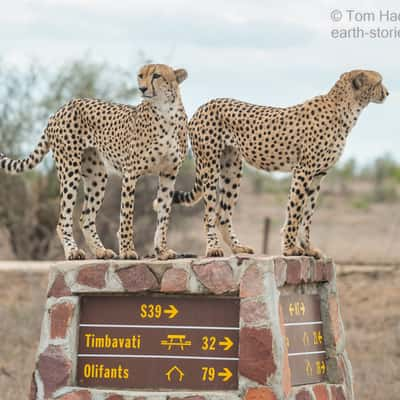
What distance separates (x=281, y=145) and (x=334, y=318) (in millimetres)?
1545

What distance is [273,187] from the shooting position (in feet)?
148

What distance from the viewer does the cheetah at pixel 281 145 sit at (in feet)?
29.2

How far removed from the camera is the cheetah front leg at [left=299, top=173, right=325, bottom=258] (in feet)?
30.1

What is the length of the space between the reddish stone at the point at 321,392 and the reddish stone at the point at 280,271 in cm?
93

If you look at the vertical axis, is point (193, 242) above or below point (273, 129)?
above

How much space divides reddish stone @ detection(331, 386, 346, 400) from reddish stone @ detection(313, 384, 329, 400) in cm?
11

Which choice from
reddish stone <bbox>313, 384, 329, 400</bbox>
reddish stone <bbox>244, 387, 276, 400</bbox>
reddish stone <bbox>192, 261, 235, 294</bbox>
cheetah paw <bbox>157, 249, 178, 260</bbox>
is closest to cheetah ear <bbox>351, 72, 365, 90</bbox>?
reddish stone <bbox>192, 261, 235, 294</bbox>

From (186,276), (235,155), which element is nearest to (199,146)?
(235,155)

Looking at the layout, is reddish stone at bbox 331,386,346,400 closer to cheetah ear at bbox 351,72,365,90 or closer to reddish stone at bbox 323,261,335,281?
reddish stone at bbox 323,261,335,281

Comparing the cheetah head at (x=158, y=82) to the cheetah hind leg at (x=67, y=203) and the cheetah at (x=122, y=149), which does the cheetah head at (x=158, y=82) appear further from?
the cheetah hind leg at (x=67, y=203)

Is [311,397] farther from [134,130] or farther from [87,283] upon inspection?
[134,130]

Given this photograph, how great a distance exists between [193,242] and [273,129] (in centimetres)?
1456

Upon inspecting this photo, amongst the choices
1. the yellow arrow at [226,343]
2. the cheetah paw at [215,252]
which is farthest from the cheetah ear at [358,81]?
the yellow arrow at [226,343]

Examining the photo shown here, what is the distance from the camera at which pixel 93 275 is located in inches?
349
